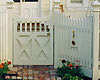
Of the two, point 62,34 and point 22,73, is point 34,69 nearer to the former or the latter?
point 22,73

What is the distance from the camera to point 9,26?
9039mm

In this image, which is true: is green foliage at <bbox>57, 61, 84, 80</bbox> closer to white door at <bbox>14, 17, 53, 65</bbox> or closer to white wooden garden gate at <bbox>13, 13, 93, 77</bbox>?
white wooden garden gate at <bbox>13, 13, 93, 77</bbox>

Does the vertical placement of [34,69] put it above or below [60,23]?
below

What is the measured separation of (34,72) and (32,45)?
94 cm

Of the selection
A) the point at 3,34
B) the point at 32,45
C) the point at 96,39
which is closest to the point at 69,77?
the point at 96,39

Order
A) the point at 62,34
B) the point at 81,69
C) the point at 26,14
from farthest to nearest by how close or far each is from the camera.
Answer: the point at 26,14 → the point at 62,34 → the point at 81,69

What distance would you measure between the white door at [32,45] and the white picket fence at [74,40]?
25 cm

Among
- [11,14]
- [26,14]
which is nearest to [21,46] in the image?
[11,14]

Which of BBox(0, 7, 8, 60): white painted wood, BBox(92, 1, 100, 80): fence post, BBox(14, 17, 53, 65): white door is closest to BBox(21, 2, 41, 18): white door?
BBox(14, 17, 53, 65): white door

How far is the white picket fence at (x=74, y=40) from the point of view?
815 cm

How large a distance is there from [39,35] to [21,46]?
638 millimetres

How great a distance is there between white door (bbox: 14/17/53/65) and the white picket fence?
25cm

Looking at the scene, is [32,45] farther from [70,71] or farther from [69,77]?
[69,77]

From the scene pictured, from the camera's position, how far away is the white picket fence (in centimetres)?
815
